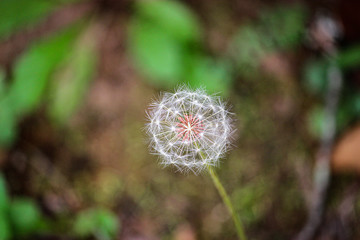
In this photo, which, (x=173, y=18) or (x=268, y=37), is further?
(x=173, y=18)

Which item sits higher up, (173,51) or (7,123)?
(173,51)

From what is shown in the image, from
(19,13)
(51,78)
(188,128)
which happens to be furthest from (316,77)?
(19,13)

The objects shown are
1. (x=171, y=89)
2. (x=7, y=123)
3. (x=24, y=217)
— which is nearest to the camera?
(x=24, y=217)

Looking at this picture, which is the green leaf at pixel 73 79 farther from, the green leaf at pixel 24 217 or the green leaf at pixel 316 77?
the green leaf at pixel 316 77

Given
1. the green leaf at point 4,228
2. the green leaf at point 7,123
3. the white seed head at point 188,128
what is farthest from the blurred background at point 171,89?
the white seed head at point 188,128

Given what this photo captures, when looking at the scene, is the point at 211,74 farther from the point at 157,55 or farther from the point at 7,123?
the point at 7,123
